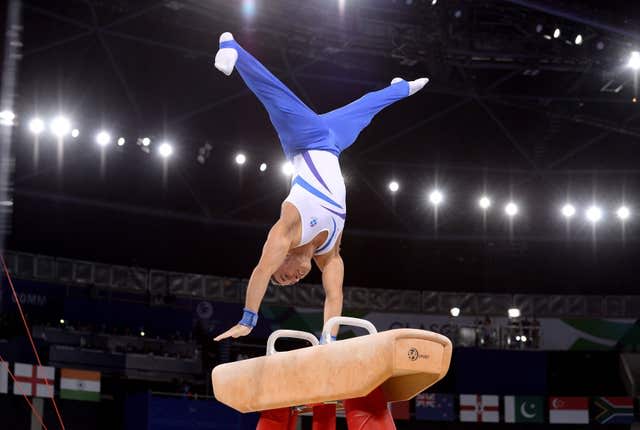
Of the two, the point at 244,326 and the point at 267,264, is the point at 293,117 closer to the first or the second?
the point at 267,264

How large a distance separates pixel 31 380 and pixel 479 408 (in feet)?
25.0

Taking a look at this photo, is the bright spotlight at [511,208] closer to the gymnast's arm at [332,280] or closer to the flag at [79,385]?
the flag at [79,385]

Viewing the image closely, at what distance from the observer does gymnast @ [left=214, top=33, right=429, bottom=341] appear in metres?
4.79

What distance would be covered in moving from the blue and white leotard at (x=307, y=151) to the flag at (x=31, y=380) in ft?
31.6

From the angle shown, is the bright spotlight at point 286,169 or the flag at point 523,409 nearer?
the flag at point 523,409

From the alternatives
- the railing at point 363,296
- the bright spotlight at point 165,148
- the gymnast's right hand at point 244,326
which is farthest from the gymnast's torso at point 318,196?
the railing at point 363,296

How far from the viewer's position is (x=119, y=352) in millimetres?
15070

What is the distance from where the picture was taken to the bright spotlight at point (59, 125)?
15047 millimetres

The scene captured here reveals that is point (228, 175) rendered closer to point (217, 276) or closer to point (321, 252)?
point (217, 276)

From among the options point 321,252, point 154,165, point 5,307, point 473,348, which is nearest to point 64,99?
point 154,165

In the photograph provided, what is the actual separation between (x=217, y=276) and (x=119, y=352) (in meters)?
3.53

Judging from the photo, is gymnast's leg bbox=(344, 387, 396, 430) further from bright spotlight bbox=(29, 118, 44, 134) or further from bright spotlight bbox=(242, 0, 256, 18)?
bright spotlight bbox=(29, 118, 44, 134)

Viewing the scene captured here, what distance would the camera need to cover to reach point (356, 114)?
536cm

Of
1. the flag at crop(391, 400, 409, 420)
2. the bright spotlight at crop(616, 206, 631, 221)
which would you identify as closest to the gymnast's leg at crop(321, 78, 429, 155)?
the flag at crop(391, 400, 409, 420)
